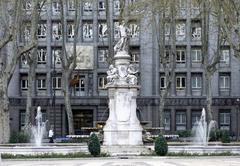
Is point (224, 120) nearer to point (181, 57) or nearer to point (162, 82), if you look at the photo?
point (162, 82)

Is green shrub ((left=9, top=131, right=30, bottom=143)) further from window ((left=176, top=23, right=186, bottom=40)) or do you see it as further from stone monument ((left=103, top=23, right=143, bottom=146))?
window ((left=176, top=23, right=186, bottom=40))

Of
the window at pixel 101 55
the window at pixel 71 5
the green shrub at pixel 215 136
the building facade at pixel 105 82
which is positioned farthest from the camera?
the window at pixel 101 55

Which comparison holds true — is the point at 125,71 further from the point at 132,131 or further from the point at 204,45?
the point at 204,45

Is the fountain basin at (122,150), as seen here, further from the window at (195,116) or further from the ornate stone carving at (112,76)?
the window at (195,116)

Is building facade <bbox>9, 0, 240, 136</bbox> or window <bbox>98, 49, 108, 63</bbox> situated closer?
building facade <bbox>9, 0, 240, 136</bbox>

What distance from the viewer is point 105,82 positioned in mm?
65875

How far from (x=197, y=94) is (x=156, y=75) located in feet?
15.7

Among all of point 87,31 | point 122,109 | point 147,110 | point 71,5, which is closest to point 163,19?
point 122,109

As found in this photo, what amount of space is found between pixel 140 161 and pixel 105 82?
38841mm

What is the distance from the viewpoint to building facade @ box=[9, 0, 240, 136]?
65.0m

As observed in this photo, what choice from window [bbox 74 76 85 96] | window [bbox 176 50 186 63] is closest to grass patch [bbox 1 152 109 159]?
window [bbox 74 76 85 96]

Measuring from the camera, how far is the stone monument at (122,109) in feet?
113

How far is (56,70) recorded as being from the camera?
66.2m

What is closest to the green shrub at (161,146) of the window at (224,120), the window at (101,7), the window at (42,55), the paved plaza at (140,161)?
the paved plaza at (140,161)
